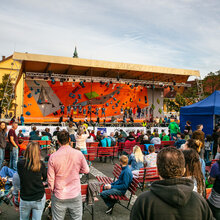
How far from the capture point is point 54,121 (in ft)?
72.9

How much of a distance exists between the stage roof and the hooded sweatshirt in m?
17.2

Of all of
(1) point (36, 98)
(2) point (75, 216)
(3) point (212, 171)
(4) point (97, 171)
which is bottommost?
(4) point (97, 171)

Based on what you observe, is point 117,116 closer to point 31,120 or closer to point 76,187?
point 31,120

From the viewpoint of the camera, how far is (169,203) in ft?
4.44

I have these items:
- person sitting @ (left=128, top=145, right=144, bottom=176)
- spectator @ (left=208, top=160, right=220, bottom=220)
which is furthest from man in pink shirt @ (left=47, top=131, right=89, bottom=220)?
person sitting @ (left=128, top=145, right=144, bottom=176)

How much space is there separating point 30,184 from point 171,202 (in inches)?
78.8

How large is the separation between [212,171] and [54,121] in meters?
20.4

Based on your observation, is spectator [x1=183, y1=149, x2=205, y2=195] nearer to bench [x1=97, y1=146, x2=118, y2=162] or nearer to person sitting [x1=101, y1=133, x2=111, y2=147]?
bench [x1=97, y1=146, x2=118, y2=162]

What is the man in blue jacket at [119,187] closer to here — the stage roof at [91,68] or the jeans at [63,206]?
the jeans at [63,206]

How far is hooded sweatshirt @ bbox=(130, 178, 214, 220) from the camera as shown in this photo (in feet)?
4.41

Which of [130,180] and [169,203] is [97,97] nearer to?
[130,180]

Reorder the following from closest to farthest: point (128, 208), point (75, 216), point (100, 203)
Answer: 1. point (75, 216)
2. point (128, 208)
3. point (100, 203)

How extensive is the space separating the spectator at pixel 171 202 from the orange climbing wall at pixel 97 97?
19879mm

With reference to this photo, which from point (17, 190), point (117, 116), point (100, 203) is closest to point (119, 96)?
point (117, 116)
